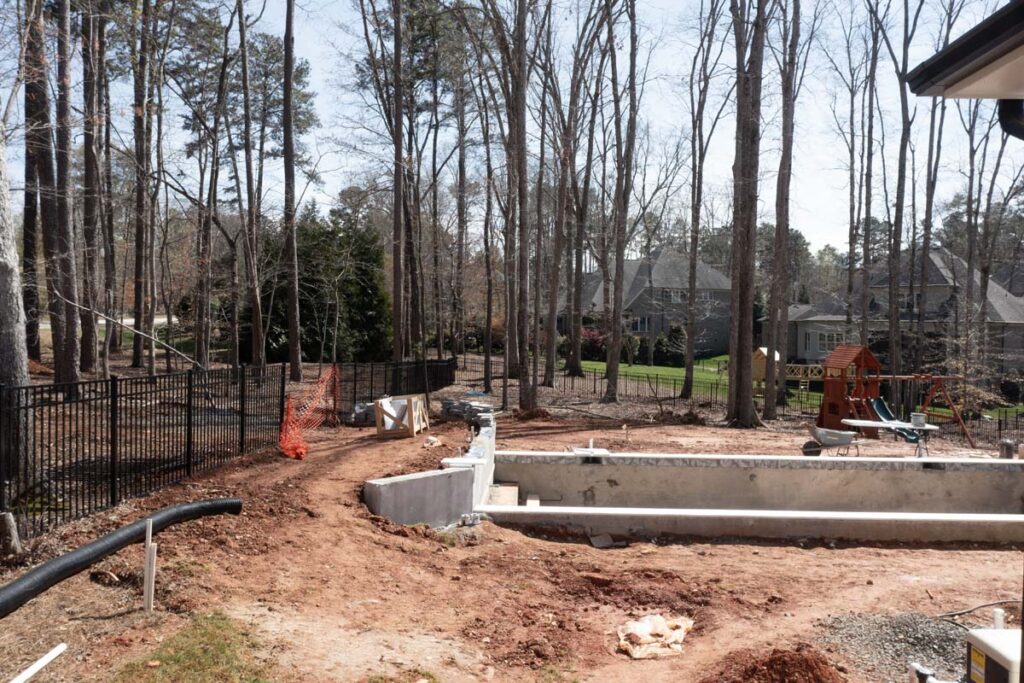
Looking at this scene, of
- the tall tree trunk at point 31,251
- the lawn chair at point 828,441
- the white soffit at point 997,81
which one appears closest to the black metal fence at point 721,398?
the lawn chair at point 828,441

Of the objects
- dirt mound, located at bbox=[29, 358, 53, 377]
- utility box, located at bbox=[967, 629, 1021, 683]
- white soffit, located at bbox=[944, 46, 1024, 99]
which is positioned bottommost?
utility box, located at bbox=[967, 629, 1021, 683]

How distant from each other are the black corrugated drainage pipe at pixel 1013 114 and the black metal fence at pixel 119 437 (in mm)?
7333

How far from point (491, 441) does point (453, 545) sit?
4.29 metres

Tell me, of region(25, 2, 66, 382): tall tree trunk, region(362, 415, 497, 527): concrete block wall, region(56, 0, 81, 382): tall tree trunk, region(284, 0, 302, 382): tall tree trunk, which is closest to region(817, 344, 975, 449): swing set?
region(362, 415, 497, 527): concrete block wall

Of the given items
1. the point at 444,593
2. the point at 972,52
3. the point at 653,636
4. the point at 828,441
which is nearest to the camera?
the point at 972,52

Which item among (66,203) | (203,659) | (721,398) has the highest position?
(66,203)

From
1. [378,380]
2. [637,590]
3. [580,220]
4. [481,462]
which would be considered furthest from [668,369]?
[637,590]

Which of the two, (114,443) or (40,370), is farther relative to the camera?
(40,370)

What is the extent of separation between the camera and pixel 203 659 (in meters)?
5.02

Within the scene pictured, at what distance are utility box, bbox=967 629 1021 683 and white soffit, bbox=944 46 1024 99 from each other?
2421 millimetres

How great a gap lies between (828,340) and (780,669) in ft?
152

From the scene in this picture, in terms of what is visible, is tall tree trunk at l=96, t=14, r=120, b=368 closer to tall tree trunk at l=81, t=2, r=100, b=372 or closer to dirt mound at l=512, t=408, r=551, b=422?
tall tree trunk at l=81, t=2, r=100, b=372

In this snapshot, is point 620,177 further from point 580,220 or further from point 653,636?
point 653,636

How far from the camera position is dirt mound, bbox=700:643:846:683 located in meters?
5.37
